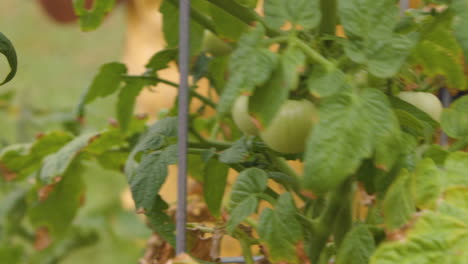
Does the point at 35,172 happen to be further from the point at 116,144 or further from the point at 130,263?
the point at 130,263

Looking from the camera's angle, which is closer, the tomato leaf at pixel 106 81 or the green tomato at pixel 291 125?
the green tomato at pixel 291 125

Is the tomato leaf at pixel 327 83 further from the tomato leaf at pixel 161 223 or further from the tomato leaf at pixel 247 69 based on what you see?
the tomato leaf at pixel 161 223

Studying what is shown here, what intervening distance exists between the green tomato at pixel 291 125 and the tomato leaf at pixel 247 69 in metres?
0.05

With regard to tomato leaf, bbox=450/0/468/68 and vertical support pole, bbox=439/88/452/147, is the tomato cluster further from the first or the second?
vertical support pole, bbox=439/88/452/147

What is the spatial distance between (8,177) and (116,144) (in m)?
0.17

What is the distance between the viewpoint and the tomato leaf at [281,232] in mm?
420

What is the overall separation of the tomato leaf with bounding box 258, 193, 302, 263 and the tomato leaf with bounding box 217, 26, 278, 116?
3.7 inches

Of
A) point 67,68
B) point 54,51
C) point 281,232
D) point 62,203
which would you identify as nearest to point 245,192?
point 281,232

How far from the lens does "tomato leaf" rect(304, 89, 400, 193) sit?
35cm

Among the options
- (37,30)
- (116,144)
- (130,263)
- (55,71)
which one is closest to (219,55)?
(116,144)

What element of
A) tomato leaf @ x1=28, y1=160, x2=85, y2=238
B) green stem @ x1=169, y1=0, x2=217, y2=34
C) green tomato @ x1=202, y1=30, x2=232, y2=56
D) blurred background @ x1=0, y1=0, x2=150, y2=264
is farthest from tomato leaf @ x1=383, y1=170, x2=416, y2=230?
blurred background @ x1=0, y1=0, x2=150, y2=264

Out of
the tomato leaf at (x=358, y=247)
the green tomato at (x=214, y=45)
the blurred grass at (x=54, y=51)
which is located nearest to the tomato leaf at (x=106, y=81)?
the green tomato at (x=214, y=45)

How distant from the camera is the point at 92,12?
2.04 feet

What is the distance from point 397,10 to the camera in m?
0.39
